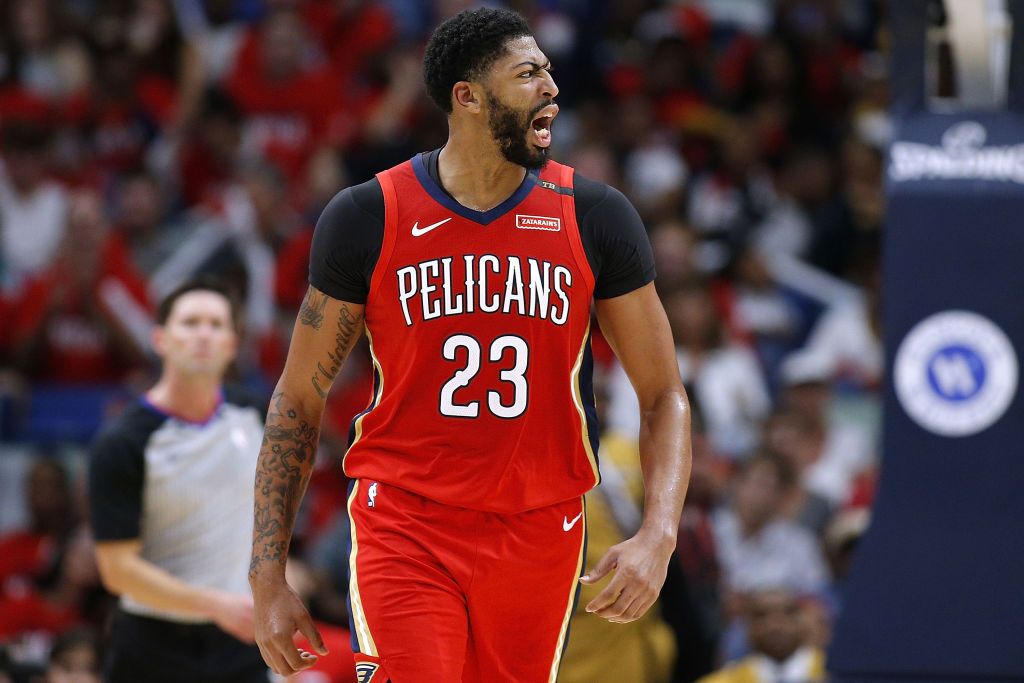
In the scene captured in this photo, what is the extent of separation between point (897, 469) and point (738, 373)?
4.81m

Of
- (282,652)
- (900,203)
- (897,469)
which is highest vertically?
(900,203)

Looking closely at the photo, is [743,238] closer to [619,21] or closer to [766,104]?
[766,104]

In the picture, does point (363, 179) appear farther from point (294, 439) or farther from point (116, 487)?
point (294, 439)

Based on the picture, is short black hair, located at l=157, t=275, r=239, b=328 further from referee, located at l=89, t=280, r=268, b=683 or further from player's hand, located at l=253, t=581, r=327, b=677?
player's hand, located at l=253, t=581, r=327, b=677

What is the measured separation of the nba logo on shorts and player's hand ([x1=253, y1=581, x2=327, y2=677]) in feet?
0.61

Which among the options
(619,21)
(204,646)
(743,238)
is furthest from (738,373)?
(204,646)

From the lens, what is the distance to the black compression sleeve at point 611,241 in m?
4.02

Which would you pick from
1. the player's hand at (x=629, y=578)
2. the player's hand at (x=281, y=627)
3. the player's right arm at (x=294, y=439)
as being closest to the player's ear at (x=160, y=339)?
the player's right arm at (x=294, y=439)

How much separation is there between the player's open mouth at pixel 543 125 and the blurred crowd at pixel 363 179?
11.7ft

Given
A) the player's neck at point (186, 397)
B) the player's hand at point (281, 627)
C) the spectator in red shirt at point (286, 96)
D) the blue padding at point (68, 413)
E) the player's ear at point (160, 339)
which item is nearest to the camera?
the player's hand at point (281, 627)

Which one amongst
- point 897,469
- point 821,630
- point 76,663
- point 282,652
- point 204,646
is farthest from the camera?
point 821,630

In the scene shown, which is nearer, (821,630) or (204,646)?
(204,646)

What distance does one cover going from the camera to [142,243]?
1139 cm

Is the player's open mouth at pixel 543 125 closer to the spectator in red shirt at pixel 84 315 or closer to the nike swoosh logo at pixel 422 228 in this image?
the nike swoosh logo at pixel 422 228
